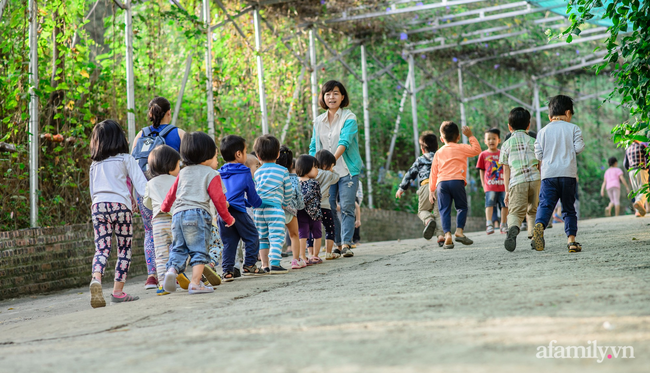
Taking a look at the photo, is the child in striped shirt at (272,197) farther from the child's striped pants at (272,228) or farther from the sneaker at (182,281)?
the sneaker at (182,281)

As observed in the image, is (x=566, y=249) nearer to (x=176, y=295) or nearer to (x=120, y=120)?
(x=176, y=295)

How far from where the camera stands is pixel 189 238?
4.88 metres

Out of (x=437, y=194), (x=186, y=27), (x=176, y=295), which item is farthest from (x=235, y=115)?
(x=176, y=295)

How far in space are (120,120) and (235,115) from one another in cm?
268

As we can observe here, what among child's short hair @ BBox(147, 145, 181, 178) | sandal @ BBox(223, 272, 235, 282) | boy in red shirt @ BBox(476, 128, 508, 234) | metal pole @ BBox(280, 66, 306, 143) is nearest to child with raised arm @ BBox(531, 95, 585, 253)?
sandal @ BBox(223, 272, 235, 282)

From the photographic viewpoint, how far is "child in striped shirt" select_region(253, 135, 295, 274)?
6.16 metres

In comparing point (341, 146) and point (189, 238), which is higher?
point (341, 146)

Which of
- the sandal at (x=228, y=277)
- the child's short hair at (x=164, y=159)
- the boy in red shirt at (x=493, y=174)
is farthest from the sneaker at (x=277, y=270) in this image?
the boy in red shirt at (x=493, y=174)

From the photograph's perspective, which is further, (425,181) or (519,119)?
(425,181)

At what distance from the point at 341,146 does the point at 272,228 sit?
1.34 metres

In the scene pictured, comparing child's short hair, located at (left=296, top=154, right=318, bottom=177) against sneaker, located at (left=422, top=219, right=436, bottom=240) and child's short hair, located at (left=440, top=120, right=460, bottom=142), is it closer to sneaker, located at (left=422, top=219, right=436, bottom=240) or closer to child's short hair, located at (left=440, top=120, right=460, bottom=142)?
sneaker, located at (left=422, top=219, right=436, bottom=240)

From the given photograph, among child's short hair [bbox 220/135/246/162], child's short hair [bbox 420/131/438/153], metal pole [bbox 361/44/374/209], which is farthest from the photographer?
metal pole [bbox 361/44/374/209]

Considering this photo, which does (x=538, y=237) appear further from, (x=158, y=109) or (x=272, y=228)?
(x=158, y=109)

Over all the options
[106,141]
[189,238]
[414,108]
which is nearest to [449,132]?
[189,238]
